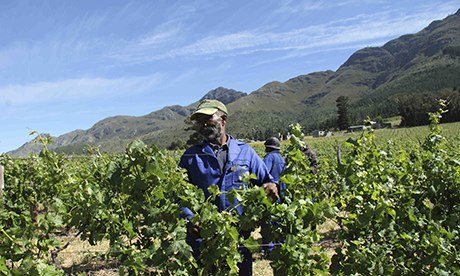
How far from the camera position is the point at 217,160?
3117 mm

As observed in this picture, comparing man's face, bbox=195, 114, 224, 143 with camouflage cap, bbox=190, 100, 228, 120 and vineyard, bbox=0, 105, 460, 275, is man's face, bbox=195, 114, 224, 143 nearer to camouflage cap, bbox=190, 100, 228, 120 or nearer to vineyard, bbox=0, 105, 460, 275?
camouflage cap, bbox=190, 100, 228, 120

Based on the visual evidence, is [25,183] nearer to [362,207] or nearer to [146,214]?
[146,214]

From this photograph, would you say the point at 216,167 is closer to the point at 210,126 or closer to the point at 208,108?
the point at 210,126

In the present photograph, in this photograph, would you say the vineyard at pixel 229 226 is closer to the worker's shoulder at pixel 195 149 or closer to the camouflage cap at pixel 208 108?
the worker's shoulder at pixel 195 149

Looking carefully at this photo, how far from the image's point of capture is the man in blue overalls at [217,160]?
306 cm

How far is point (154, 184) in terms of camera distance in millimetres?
2527

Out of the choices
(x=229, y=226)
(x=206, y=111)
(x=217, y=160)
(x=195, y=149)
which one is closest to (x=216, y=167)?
(x=217, y=160)

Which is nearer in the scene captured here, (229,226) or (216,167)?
(229,226)

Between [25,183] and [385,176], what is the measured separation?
6784 mm

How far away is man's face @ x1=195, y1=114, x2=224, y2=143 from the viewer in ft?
10.3

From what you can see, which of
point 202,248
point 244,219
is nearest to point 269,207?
point 244,219

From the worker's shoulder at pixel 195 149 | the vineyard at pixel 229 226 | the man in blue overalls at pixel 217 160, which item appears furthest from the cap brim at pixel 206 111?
the vineyard at pixel 229 226

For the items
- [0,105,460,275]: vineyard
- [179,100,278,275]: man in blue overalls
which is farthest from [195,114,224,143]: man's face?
[0,105,460,275]: vineyard

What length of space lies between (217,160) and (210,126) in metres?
0.28
